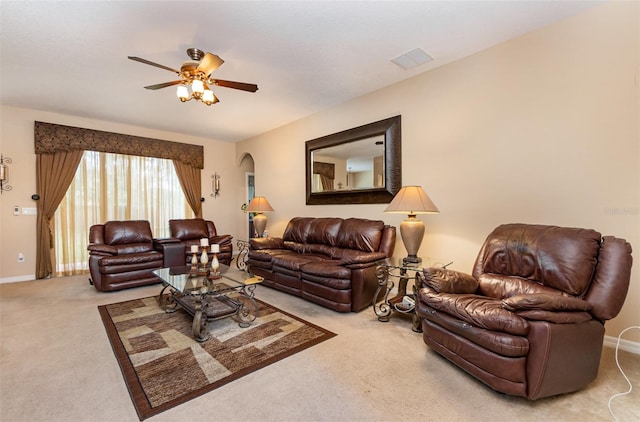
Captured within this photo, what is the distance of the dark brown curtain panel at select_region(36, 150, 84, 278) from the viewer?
15.6ft

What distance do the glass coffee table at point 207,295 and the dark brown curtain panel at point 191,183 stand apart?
10.6ft

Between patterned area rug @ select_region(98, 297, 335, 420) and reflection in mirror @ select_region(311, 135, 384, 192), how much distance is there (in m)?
2.19

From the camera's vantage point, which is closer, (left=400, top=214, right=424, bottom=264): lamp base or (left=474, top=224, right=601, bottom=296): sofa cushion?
(left=474, top=224, right=601, bottom=296): sofa cushion

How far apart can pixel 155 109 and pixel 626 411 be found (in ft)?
20.1

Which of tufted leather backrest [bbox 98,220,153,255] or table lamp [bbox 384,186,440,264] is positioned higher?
table lamp [bbox 384,186,440,264]

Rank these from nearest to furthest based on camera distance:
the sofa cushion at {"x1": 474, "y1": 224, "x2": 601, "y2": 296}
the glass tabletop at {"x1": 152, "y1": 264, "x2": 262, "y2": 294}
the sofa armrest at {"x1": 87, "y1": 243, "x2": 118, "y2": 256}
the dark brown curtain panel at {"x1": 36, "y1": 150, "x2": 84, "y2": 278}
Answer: the sofa cushion at {"x1": 474, "y1": 224, "x2": 601, "y2": 296}, the glass tabletop at {"x1": 152, "y1": 264, "x2": 262, "y2": 294}, the sofa armrest at {"x1": 87, "y1": 243, "x2": 118, "y2": 256}, the dark brown curtain panel at {"x1": 36, "y1": 150, "x2": 84, "y2": 278}

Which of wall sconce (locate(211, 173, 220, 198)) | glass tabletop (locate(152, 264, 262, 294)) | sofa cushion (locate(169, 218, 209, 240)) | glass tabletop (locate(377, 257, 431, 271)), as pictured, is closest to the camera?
glass tabletop (locate(152, 264, 262, 294))

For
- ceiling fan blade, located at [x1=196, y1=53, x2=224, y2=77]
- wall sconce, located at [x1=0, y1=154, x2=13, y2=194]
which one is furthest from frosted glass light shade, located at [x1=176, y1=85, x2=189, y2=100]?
wall sconce, located at [x1=0, y1=154, x2=13, y2=194]

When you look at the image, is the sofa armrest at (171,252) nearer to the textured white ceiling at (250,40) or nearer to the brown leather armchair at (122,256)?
the brown leather armchair at (122,256)

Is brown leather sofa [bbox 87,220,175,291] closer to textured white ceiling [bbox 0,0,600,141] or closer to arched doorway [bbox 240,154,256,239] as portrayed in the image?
textured white ceiling [bbox 0,0,600,141]

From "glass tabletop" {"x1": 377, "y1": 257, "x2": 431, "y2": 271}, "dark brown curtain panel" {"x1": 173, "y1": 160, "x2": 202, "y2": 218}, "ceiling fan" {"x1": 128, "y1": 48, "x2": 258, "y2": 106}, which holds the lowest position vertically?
"glass tabletop" {"x1": 377, "y1": 257, "x2": 431, "y2": 271}

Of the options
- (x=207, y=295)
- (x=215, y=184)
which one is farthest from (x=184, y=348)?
(x=215, y=184)

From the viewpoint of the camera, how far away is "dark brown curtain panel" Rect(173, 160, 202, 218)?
6.26 m

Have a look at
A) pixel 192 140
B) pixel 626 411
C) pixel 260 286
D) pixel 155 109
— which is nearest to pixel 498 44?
pixel 626 411
